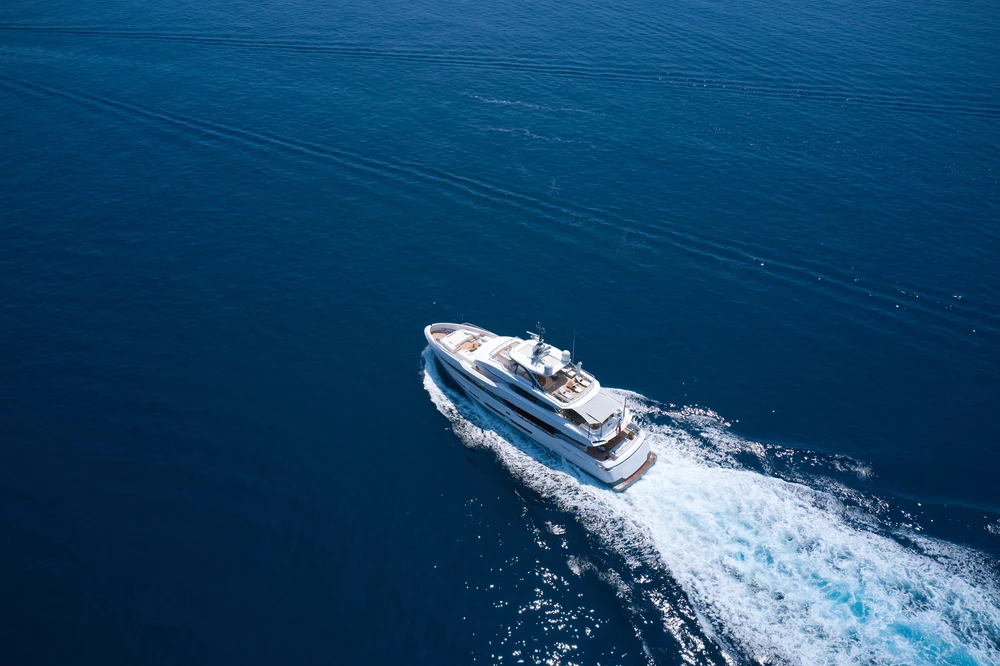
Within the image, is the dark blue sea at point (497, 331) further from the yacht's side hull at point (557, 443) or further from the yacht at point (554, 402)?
the yacht at point (554, 402)

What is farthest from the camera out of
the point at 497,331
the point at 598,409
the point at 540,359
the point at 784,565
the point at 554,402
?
the point at 497,331

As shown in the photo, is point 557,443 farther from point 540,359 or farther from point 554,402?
point 540,359

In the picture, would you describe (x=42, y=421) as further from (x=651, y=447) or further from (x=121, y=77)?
(x=121, y=77)

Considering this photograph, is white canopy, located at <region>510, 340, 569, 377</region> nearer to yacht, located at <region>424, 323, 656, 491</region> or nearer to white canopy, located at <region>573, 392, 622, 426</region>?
yacht, located at <region>424, 323, 656, 491</region>

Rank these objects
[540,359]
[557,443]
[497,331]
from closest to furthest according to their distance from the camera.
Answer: [557,443]
[540,359]
[497,331]

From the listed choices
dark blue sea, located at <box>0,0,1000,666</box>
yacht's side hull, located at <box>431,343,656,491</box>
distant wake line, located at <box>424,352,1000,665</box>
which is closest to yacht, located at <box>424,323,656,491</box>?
yacht's side hull, located at <box>431,343,656,491</box>

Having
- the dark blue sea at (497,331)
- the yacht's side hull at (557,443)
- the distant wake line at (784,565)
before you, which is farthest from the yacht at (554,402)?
the distant wake line at (784,565)

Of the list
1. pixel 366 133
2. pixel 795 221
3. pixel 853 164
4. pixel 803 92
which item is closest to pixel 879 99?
pixel 803 92

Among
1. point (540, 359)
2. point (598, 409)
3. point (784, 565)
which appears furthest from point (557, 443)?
point (784, 565)
